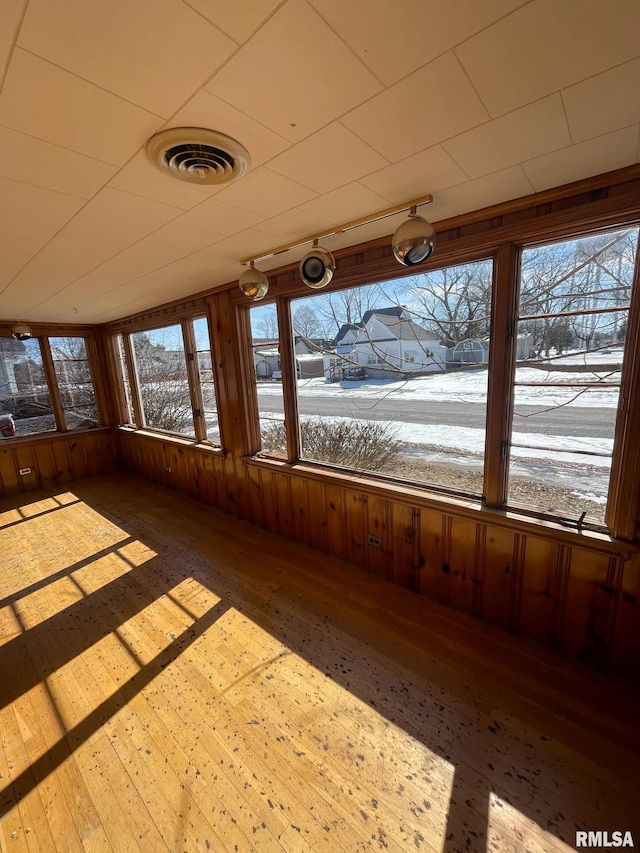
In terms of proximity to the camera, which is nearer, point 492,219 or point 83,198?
point 83,198

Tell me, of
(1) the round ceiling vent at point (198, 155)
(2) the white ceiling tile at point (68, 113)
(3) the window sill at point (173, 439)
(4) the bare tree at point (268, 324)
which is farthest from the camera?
(3) the window sill at point (173, 439)

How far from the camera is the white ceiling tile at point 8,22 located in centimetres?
67

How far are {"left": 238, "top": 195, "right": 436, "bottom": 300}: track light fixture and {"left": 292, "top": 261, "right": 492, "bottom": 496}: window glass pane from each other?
20.0 inches

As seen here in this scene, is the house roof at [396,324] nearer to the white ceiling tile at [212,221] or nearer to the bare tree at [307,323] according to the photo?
the bare tree at [307,323]

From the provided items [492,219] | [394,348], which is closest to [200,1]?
[492,219]

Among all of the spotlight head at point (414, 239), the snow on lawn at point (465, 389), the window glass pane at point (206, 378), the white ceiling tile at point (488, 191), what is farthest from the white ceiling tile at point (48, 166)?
the window glass pane at point (206, 378)

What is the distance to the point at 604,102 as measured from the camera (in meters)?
1.03

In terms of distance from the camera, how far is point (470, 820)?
4.05 feet

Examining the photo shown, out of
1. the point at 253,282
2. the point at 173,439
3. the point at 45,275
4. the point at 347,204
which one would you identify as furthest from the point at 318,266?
the point at 173,439

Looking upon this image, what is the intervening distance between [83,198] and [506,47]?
1630 mm

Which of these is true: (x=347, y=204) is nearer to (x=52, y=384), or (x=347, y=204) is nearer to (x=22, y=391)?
(x=52, y=384)

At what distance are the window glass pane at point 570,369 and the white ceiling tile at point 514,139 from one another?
24.2 inches

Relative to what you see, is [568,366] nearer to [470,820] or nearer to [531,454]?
[531,454]

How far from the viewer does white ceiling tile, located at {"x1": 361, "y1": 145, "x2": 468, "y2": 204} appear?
4.29 feet
